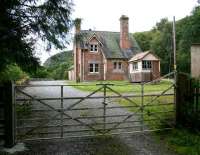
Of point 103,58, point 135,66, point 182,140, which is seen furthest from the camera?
point 103,58

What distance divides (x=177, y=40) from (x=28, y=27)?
58.7 meters

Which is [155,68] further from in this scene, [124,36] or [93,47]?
[93,47]

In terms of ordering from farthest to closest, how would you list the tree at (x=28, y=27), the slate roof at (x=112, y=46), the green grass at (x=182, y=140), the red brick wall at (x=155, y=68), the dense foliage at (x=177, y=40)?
the slate roof at (x=112, y=46) < the dense foliage at (x=177, y=40) < the red brick wall at (x=155, y=68) < the tree at (x=28, y=27) < the green grass at (x=182, y=140)

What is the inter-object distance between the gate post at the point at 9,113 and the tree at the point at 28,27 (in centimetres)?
230

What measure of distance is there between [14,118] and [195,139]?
514 centimetres

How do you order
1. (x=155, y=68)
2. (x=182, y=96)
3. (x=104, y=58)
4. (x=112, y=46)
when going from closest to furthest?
(x=182, y=96) → (x=155, y=68) → (x=104, y=58) → (x=112, y=46)

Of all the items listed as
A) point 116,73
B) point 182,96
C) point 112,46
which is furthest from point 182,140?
point 112,46

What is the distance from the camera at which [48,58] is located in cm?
1266

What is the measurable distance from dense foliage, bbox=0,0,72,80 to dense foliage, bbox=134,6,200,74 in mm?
32293

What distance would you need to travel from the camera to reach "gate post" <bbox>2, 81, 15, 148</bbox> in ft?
28.7

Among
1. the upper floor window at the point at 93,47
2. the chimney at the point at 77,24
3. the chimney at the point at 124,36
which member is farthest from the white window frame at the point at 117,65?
the chimney at the point at 77,24

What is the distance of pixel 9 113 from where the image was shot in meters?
8.78

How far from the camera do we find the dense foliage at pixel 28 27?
10.9 m

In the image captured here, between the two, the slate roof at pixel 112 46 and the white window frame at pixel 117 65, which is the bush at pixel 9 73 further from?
the white window frame at pixel 117 65
